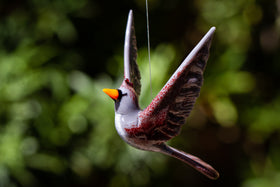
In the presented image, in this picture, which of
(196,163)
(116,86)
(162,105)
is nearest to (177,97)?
(162,105)

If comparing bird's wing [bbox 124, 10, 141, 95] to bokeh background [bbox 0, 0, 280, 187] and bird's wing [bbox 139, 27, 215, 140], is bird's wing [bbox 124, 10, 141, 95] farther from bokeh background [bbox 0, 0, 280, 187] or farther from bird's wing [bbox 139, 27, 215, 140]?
bokeh background [bbox 0, 0, 280, 187]

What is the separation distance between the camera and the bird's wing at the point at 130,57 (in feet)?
1.88

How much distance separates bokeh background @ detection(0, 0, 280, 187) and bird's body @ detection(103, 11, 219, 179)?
883 millimetres

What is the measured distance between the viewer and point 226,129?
1.79m

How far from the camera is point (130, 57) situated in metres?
0.58

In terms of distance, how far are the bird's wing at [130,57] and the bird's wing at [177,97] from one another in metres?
0.09

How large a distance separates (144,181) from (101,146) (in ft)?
0.91

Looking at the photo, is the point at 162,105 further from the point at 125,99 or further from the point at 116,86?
the point at 116,86

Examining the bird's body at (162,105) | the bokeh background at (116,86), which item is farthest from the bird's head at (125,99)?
the bokeh background at (116,86)

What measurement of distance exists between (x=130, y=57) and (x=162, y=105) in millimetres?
136

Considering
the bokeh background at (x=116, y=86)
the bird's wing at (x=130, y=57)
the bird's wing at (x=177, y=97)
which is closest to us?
the bird's wing at (x=177, y=97)

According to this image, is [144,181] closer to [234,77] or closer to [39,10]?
[234,77]

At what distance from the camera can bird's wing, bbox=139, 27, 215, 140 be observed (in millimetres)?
451

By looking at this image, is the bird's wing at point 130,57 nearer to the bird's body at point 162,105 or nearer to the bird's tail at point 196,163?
the bird's body at point 162,105
